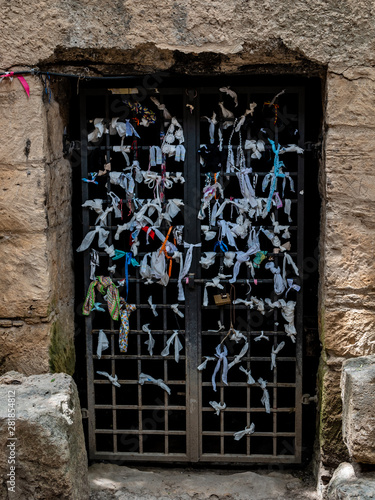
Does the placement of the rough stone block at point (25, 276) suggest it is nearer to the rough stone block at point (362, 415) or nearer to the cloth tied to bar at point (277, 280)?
the cloth tied to bar at point (277, 280)

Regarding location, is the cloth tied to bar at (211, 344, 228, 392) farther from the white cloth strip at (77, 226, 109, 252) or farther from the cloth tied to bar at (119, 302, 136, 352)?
the white cloth strip at (77, 226, 109, 252)

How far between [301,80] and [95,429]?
2.61 m

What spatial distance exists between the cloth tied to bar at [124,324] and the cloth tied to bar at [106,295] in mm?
35

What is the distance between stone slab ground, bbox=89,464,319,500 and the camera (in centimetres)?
372

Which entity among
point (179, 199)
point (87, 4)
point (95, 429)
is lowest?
point (95, 429)

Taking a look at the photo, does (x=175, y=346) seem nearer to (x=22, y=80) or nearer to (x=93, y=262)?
(x=93, y=262)

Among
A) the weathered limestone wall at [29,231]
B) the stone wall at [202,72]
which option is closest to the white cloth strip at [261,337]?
the stone wall at [202,72]

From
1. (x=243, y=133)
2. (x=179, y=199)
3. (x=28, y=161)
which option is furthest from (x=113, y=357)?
(x=243, y=133)

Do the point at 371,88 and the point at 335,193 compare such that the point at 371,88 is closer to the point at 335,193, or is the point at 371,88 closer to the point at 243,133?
the point at 335,193

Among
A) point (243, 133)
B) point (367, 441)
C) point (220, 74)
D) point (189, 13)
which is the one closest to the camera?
point (367, 441)

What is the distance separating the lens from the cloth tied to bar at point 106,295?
12.9 feet

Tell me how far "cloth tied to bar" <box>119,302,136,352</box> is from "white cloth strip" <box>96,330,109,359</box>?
0.11 metres

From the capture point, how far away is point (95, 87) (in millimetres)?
3826

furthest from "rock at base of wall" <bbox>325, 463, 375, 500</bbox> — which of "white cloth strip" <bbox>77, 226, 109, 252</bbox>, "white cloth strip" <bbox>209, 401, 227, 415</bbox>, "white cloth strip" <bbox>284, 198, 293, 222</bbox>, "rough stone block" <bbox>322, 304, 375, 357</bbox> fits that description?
"white cloth strip" <bbox>77, 226, 109, 252</bbox>
